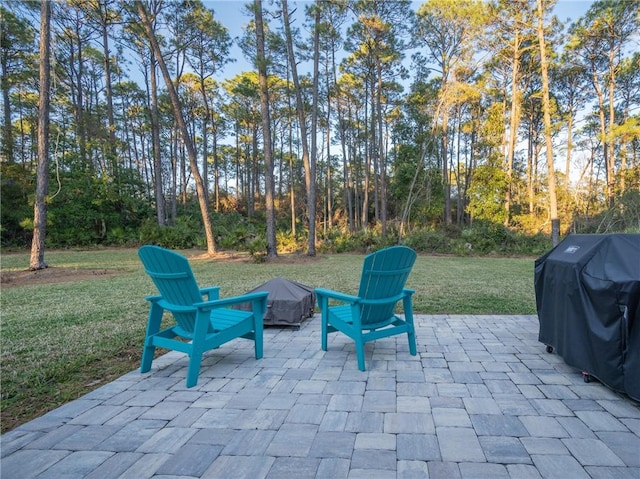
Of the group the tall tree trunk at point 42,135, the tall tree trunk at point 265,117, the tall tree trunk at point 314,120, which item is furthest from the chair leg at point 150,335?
the tall tree trunk at point 314,120

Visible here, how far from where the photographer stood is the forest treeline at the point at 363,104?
1187 cm

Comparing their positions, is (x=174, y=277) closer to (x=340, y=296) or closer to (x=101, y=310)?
(x=340, y=296)

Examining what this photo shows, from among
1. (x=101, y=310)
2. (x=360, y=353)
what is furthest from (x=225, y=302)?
(x=101, y=310)

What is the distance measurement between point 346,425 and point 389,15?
16223 mm

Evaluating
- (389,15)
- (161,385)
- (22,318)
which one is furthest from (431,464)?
(389,15)

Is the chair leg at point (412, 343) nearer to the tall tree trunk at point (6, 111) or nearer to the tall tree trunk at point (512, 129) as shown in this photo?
the tall tree trunk at point (512, 129)

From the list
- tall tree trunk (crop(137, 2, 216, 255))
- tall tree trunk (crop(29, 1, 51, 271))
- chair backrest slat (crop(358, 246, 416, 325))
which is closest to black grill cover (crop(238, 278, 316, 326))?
chair backrest slat (crop(358, 246, 416, 325))

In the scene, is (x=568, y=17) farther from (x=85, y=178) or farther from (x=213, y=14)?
(x=85, y=178)

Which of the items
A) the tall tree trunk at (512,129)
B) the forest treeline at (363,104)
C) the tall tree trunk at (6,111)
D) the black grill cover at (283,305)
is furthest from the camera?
the tall tree trunk at (512,129)

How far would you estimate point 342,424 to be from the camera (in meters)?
Result: 1.75

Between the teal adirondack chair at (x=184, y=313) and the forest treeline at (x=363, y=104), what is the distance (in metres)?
8.04

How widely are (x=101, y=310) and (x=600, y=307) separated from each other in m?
5.27

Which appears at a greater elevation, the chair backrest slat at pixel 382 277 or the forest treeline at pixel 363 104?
the forest treeline at pixel 363 104

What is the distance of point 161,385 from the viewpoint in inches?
89.6
